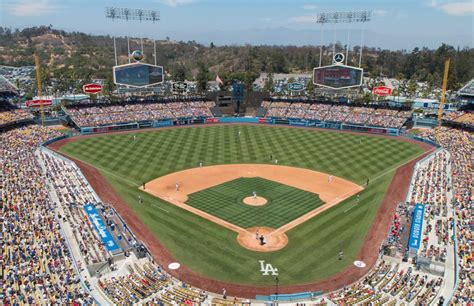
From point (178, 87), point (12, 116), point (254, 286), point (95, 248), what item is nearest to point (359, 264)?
point (254, 286)

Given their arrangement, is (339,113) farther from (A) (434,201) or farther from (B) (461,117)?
(A) (434,201)

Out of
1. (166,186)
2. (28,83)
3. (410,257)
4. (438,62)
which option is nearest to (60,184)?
(166,186)

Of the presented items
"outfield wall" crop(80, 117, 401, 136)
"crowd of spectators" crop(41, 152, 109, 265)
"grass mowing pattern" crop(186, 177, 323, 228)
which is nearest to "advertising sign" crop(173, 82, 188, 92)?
"outfield wall" crop(80, 117, 401, 136)

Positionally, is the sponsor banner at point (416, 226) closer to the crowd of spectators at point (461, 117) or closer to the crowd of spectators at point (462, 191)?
the crowd of spectators at point (462, 191)

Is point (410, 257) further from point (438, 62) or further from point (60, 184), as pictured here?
point (438, 62)

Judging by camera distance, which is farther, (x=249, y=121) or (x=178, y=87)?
(x=178, y=87)

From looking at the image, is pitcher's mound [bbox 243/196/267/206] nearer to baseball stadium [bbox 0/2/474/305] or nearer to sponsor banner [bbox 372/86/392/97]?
baseball stadium [bbox 0/2/474/305]
